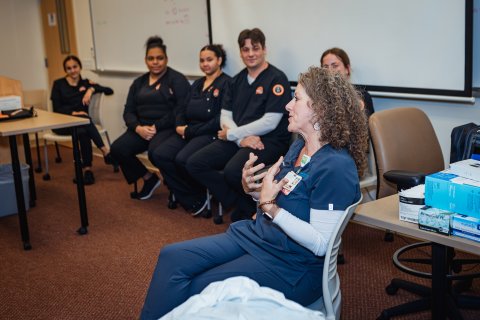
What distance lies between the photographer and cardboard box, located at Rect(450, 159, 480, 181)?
1.78 m

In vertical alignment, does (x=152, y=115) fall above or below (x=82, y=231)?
above

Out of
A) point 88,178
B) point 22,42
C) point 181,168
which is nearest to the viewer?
point 181,168

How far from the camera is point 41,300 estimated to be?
2.84 meters

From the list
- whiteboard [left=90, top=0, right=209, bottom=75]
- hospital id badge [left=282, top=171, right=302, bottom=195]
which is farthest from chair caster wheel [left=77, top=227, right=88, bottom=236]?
hospital id badge [left=282, top=171, right=302, bottom=195]

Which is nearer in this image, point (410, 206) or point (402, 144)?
point (410, 206)

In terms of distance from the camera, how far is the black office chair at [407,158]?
244 centimetres

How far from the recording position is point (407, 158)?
260 cm

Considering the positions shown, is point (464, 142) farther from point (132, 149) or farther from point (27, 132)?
point (132, 149)

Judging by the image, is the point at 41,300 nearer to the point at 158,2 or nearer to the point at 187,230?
the point at 187,230

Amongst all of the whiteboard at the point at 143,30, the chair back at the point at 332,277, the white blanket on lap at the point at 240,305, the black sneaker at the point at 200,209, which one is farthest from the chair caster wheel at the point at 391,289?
the whiteboard at the point at 143,30

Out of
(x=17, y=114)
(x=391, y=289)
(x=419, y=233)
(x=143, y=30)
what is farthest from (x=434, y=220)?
(x=143, y=30)

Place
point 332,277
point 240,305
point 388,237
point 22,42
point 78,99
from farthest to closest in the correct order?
point 22,42, point 78,99, point 388,237, point 332,277, point 240,305

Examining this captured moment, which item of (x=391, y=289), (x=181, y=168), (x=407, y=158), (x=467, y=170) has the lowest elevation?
(x=391, y=289)

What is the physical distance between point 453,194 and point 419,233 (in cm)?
16
